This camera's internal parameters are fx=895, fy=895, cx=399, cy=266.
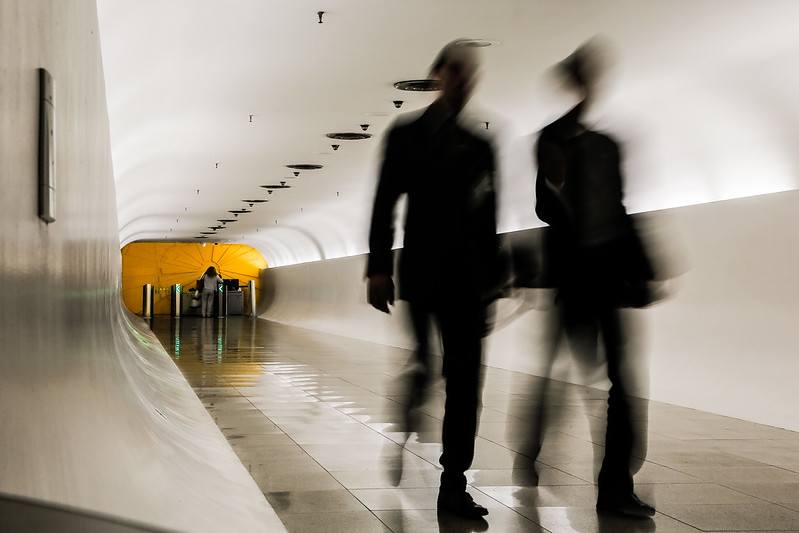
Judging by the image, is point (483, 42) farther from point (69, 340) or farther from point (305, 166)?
point (305, 166)

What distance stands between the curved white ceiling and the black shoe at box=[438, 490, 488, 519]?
1.67 metres

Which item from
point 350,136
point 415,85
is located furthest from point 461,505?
point 350,136

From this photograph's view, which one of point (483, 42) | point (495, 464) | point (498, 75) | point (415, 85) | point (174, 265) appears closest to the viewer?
point (495, 464)

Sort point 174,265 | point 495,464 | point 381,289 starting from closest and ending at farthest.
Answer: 1. point 381,289
2. point 495,464
3. point 174,265

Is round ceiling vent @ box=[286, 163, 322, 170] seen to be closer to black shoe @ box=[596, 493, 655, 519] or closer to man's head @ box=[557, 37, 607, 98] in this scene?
man's head @ box=[557, 37, 607, 98]

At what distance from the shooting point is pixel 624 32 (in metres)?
8.62

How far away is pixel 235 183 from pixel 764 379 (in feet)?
53.9

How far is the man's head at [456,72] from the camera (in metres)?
3.88

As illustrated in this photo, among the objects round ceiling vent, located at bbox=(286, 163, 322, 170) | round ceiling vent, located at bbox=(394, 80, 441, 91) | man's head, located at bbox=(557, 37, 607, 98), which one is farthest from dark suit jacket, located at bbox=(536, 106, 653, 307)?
A: round ceiling vent, located at bbox=(286, 163, 322, 170)

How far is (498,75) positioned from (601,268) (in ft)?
23.0

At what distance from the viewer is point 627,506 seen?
13.4 ft

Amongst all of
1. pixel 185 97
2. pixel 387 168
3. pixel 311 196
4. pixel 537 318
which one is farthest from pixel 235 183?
pixel 387 168

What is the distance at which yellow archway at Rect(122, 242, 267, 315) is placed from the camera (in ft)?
152

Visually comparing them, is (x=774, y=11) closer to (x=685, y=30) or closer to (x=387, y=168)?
(x=685, y=30)
